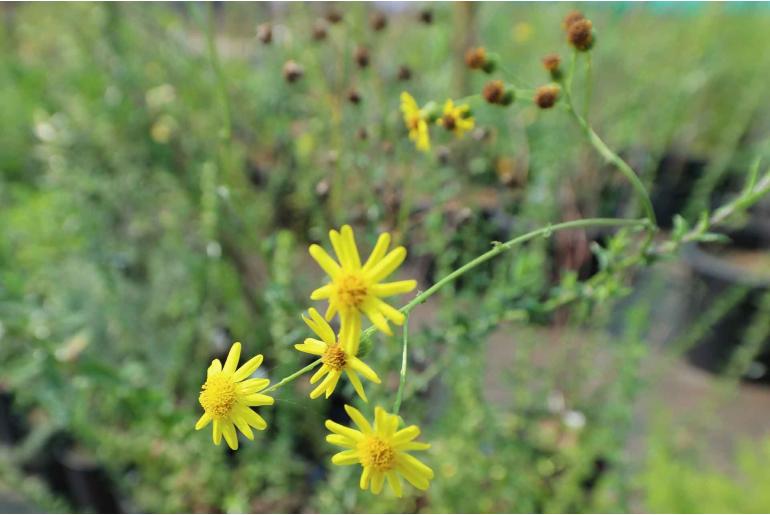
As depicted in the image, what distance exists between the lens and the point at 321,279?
1399 millimetres

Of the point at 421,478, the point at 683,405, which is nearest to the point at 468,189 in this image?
the point at 683,405

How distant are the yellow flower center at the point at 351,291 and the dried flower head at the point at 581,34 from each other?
0.35 m

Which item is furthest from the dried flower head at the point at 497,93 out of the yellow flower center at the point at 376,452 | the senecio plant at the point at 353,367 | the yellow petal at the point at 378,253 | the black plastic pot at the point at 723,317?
the black plastic pot at the point at 723,317

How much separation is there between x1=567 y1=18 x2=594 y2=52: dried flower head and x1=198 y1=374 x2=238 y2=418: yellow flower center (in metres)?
0.46

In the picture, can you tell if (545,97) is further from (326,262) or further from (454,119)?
(326,262)

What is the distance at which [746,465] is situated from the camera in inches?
46.6

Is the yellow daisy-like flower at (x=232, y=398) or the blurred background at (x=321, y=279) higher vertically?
the yellow daisy-like flower at (x=232, y=398)

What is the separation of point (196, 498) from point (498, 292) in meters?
0.77

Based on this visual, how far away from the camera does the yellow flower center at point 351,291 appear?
0.48 m

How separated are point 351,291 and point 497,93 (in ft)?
1.07

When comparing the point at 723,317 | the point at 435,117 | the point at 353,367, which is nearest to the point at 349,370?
the point at 353,367

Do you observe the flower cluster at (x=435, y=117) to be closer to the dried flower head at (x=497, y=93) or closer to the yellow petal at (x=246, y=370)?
the dried flower head at (x=497, y=93)

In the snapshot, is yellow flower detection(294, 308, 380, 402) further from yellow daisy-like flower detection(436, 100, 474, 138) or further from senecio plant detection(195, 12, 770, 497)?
yellow daisy-like flower detection(436, 100, 474, 138)

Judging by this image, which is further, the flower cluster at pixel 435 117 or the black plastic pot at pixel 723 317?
the black plastic pot at pixel 723 317
